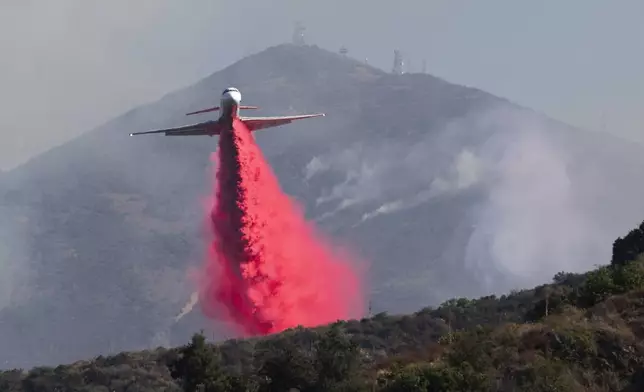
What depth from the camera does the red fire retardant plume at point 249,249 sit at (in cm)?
9362

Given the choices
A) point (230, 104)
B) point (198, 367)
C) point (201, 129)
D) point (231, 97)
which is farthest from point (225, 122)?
point (198, 367)

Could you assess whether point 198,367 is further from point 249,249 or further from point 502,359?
point 249,249

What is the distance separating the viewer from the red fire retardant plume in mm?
93625

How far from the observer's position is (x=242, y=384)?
1388 inches

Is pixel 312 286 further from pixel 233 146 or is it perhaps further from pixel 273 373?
pixel 273 373

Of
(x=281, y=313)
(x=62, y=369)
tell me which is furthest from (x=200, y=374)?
(x=62, y=369)

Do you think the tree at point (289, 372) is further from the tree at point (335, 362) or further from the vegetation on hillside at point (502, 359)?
the tree at point (335, 362)

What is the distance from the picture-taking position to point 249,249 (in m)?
94.7

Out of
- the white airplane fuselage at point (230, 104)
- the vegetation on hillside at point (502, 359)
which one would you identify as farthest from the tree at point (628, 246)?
the white airplane fuselage at point (230, 104)

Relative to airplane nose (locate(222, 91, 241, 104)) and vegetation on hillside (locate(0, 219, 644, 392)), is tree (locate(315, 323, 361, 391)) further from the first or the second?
airplane nose (locate(222, 91, 241, 104))

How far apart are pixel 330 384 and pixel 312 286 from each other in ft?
255

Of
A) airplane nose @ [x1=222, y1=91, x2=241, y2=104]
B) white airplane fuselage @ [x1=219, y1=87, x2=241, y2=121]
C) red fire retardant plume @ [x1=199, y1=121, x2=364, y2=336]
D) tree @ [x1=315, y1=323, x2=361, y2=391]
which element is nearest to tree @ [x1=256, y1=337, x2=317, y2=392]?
tree @ [x1=315, y1=323, x2=361, y2=391]

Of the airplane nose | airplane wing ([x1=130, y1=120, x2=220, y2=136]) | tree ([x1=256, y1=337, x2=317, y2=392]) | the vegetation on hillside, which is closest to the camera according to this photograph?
the vegetation on hillside

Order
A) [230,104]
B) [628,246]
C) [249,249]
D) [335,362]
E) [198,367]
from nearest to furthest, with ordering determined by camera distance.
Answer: [335,362] < [198,367] < [628,246] < [230,104] < [249,249]
